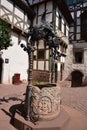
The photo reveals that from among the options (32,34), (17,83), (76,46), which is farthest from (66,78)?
(32,34)

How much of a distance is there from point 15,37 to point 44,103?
29.8 ft

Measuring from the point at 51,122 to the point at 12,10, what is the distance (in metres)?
9.84

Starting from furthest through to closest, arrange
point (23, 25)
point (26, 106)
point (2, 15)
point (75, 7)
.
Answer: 1. point (75, 7)
2. point (23, 25)
3. point (2, 15)
4. point (26, 106)

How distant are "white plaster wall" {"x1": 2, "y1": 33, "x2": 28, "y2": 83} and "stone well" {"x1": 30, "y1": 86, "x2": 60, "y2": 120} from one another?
300 inches

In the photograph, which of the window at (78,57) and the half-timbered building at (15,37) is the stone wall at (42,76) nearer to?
the half-timbered building at (15,37)

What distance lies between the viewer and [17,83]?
498 inches

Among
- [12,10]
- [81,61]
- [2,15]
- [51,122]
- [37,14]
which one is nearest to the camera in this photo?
[51,122]

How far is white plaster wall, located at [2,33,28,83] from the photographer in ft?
39.5

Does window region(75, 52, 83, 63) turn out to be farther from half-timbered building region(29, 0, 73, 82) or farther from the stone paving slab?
the stone paving slab

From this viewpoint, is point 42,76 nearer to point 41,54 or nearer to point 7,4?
point 41,54

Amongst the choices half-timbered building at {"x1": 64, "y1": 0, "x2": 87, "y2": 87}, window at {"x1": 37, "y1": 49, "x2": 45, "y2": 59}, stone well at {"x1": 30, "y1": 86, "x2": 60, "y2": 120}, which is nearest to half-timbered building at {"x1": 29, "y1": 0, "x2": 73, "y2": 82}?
window at {"x1": 37, "y1": 49, "x2": 45, "y2": 59}

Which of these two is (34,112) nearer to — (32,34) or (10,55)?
(32,34)

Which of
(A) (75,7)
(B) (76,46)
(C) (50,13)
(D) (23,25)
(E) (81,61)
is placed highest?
(A) (75,7)

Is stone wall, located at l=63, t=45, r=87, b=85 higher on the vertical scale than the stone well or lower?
higher
